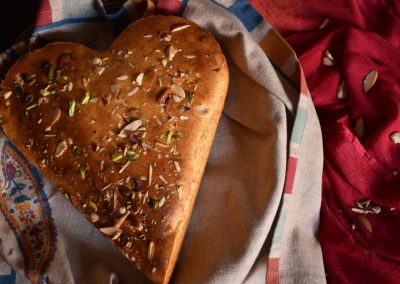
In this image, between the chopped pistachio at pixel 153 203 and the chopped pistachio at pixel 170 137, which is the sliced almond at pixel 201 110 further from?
the chopped pistachio at pixel 153 203

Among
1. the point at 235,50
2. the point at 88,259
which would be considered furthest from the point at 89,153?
the point at 235,50

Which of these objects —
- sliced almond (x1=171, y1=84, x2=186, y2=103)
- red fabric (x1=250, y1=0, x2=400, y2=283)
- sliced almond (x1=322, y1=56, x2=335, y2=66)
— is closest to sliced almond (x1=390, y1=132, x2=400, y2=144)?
red fabric (x1=250, y1=0, x2=400, y2=283)

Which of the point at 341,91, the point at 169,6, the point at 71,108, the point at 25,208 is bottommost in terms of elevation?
the point at 25,208

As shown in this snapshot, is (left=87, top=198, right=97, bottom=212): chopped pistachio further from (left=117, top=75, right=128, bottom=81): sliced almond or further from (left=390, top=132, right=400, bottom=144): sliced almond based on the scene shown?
(left=390, top=132, right=400, bottom=144): sliced almond

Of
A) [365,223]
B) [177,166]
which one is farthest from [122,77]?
[365,223]

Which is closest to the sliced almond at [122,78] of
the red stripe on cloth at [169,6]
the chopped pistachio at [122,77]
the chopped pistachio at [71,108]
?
the chopped pistachio at [122,77]

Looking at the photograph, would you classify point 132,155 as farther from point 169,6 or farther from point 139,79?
point 169,6

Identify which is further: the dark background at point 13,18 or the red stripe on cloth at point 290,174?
the dark background at point 13,18

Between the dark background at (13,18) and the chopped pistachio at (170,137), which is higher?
the dark background at (13,18)
